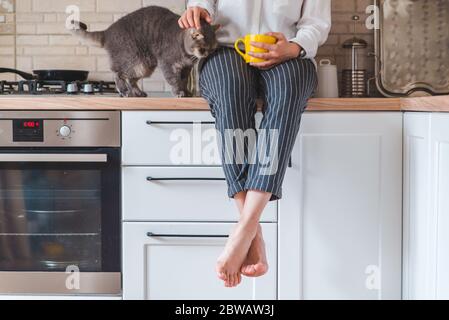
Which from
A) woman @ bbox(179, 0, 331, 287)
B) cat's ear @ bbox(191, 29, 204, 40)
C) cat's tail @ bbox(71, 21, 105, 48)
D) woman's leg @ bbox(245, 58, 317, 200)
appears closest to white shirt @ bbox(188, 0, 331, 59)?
woman @ bbox(179, 0, 331, 287)

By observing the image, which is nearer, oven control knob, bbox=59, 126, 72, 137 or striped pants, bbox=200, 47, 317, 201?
striped pants, bbox=200, 47, 317, 201

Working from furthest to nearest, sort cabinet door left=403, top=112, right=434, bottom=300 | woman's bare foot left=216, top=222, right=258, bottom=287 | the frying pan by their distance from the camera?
the frying pan < cabinet door left=403, top=112, right=434, bottom=300 < woman's bare foot left=216, top=222, right=258, bottom=287

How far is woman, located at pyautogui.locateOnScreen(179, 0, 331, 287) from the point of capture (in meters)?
1.56

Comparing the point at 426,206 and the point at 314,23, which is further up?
the point at 314,23

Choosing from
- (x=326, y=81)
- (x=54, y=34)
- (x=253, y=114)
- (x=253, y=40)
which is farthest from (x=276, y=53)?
(x=54, y=34)

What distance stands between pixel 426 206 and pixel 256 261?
53 cm

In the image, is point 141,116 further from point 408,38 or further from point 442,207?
point 408,38

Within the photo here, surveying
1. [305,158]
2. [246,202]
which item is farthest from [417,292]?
[246,202]

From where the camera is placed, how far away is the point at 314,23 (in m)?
1.92

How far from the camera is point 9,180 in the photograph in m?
1.95

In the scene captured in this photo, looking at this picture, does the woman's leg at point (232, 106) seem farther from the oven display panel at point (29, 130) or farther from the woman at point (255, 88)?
the oven display panel at point (29, 130)

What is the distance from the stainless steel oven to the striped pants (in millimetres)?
418

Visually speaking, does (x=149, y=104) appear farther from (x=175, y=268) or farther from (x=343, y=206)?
(x=343, y=206)

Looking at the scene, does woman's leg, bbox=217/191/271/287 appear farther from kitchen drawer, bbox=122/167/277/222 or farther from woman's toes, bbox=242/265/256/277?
kitchen drawer, bbox=122/167/277/222
